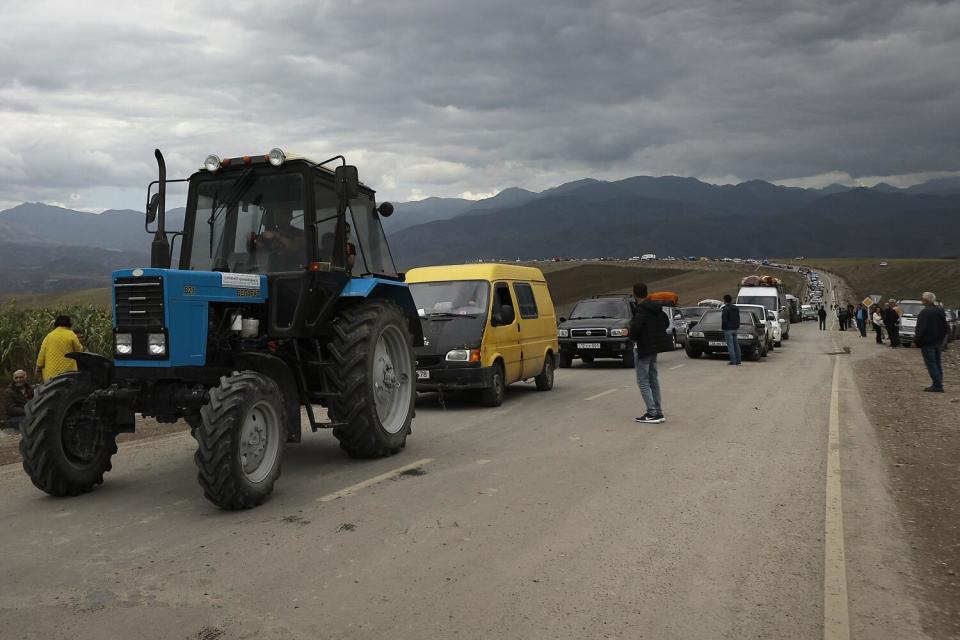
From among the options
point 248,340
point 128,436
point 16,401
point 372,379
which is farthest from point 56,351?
point 372,379

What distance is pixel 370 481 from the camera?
679 centimetres

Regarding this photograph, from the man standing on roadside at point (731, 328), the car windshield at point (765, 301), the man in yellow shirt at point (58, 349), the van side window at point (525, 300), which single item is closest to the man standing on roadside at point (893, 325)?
the car windshield at point (765, 301)

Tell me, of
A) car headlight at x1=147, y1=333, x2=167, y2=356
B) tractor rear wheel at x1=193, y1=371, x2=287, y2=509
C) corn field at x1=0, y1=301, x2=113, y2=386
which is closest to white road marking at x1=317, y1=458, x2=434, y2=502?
tractor rear wheel at x1=193, y1=371, x2=287, y2=509

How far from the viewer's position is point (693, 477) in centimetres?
703

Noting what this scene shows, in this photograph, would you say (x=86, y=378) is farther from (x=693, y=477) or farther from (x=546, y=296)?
(x=546, y=296)

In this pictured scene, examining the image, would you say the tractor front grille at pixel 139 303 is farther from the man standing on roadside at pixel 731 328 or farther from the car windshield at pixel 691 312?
the car windshield at pixel 691 312

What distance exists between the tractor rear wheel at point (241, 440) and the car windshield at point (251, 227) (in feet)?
5.04

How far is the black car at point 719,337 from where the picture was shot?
22.8 meters

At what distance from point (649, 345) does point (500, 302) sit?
9.78ft

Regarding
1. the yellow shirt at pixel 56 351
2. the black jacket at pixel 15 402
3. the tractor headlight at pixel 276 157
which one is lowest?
the black jacket at pixel 15 402

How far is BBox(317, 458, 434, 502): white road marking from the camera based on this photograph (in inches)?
246

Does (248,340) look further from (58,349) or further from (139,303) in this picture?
(58,349)

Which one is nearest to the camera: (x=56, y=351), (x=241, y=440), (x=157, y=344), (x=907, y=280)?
(x=241, y=440)

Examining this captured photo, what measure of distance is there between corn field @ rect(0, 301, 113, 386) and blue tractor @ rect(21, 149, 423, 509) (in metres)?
5.51
